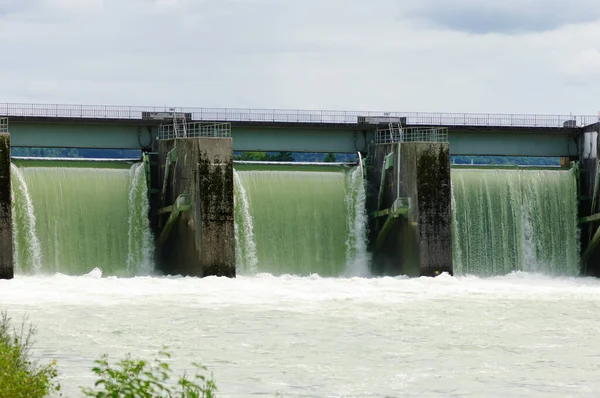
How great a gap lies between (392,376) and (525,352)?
4.49m

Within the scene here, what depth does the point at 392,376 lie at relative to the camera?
23219 mm

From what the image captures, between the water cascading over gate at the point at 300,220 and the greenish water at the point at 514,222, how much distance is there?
13.2 feet

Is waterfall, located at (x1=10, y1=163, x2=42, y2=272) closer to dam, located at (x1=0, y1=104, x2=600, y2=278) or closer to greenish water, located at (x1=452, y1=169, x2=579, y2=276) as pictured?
dam, located at (x1=0, y1=104, x2=600, y2=278)

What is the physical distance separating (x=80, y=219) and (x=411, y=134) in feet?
45.4

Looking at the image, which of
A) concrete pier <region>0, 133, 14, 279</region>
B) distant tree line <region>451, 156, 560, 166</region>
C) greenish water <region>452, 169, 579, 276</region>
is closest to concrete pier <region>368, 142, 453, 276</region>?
greenish water <region>452, 169, 579, 276</region>

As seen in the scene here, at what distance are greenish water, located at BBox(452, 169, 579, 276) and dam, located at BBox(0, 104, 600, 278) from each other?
→ 53 mm

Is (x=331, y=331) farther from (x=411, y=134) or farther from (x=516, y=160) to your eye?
(x=516, y=160)

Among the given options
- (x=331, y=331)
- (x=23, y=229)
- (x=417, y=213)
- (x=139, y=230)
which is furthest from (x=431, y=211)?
(x=331, y=331)

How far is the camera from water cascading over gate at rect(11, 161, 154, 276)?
136 ft

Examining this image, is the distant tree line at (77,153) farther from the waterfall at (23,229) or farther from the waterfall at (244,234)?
the waterfall at (23,229)

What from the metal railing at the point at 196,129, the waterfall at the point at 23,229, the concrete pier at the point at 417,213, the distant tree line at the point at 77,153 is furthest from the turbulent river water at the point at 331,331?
the distant tree line at the point at 77,153

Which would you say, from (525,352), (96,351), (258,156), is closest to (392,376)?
(525,352)

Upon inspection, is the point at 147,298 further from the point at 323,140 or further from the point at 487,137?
the point at 487,137

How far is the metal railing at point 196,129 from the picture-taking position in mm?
44906
